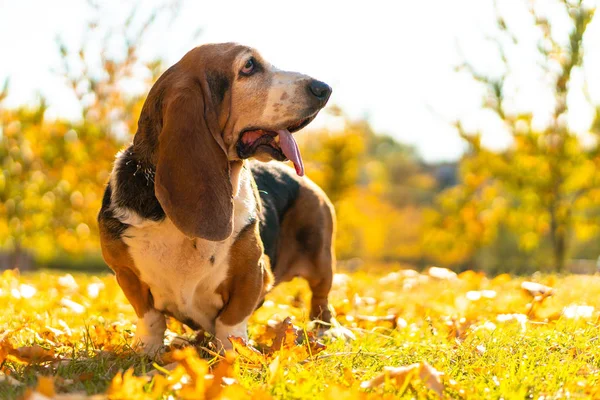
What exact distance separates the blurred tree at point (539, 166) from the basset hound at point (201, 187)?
10740mm

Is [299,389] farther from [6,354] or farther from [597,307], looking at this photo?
[597,307]

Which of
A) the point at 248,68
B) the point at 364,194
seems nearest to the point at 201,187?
the point at 248,68

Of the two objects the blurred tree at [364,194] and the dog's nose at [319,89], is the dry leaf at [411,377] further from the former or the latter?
the blurred tree at [364,194]

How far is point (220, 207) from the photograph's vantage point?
3.01 metres

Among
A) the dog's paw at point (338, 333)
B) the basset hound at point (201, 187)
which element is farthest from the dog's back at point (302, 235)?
the basset hound at point (201, 187)

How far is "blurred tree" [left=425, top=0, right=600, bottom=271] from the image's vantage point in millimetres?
12914

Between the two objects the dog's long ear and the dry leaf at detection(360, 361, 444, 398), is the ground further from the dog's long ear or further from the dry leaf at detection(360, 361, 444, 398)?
the dog's long ear

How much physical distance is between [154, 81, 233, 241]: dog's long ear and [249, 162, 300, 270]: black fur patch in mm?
749

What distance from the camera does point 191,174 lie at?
116 inches

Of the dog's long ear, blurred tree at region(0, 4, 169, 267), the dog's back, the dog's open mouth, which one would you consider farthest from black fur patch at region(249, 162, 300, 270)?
blurred tree at region(0, 4, 169, 267)

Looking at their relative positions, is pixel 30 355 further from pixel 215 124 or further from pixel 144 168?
pixel 215 124

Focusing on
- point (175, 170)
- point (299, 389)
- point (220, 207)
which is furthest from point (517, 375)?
point (175, 170)

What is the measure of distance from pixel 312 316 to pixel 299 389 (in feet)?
7.19

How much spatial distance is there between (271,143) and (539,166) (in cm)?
1186
